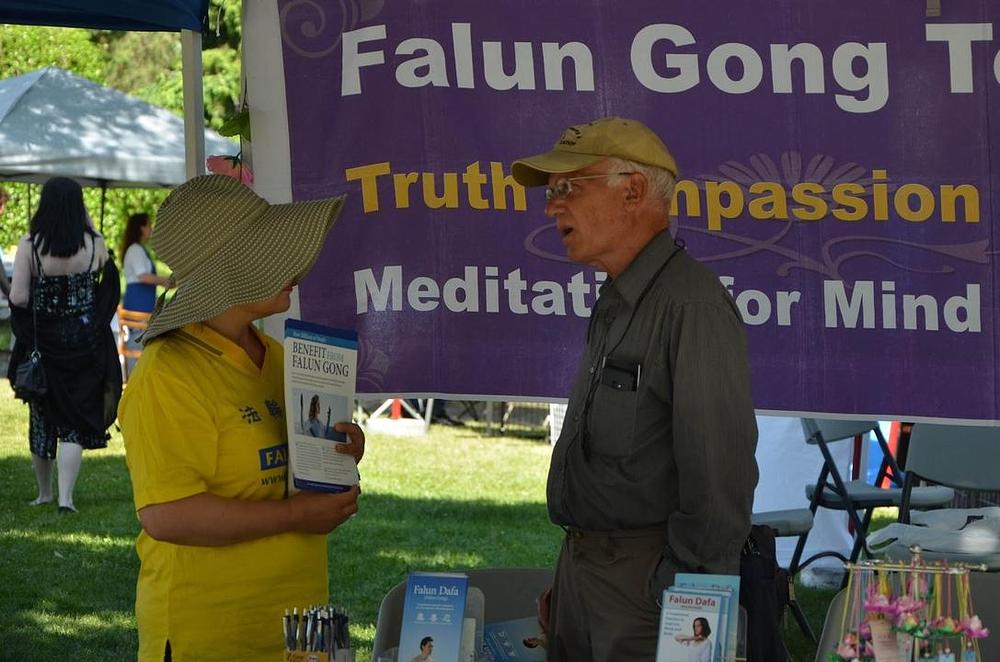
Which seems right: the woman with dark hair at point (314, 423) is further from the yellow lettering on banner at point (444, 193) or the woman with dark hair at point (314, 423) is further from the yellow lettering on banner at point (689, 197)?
the yellow lettering on banner at point (689, 197)

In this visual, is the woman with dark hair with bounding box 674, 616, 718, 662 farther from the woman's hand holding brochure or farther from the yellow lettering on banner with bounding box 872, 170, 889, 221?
the yellow lettering on banner with bounding box 872, 170, 889, 221

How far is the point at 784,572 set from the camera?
2.64 metres

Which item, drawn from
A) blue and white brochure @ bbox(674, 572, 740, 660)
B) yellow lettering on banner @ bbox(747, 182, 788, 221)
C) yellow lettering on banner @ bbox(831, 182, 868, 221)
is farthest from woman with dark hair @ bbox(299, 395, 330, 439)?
yellow lettering on banner @ bbox(831, 182, 868, 221)

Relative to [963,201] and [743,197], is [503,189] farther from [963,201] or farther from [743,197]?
[963,201]

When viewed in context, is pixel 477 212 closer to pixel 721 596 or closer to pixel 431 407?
pixel 721 596

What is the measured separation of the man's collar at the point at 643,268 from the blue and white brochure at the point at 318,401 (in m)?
0.55

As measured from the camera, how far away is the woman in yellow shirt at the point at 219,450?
254 cm

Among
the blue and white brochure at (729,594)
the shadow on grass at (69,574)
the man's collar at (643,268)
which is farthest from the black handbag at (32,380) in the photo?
the blue and white brochure at (729,594)

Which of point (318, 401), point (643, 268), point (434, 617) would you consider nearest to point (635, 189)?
point (643, 268)

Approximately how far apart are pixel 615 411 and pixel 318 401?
57 centimetres

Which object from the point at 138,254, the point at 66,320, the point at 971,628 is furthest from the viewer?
the point at 138,254

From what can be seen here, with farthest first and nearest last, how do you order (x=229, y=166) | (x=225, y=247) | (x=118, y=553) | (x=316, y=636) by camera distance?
(x=118, y=553) → (x=229, y=166) → (x=225, y=247) → (x=316, y=636)

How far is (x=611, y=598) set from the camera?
272cm

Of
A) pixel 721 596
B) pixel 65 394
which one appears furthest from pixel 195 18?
pixel 65 394
